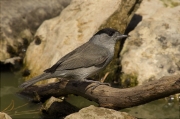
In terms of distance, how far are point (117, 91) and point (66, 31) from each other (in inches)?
142

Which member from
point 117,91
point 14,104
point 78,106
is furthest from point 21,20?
point 117,91

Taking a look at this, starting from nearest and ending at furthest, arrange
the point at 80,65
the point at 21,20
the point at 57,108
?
the point at 80,65 < the point at 57,108 < the point at 21,20

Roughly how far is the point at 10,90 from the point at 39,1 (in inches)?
138

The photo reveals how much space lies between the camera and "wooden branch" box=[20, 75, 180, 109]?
643cm

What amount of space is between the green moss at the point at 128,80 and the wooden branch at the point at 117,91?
177 cm

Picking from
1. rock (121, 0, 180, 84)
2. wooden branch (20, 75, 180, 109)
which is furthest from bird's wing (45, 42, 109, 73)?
rock (121, 0, 180, 84)

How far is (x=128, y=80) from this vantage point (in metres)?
9.67

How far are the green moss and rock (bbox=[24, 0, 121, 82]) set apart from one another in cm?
124

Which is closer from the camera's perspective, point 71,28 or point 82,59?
point 82,59

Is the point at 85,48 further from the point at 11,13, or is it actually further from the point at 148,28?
the point at 11,13

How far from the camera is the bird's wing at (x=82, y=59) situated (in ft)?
25.3

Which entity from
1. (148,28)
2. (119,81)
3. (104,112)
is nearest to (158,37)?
(148,28)

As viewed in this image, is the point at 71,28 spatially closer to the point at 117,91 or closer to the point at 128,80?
the point at 128,80

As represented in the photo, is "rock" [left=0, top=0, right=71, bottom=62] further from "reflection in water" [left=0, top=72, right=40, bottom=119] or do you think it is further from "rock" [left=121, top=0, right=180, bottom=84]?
"rock" [left=121, top=0, right=180, bottom=84]
